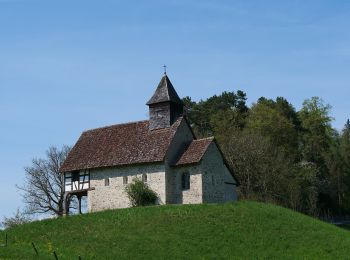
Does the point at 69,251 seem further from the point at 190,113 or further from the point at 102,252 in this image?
the point at 190,113

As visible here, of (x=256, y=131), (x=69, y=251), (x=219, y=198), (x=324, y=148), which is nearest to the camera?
(x=69, y=251)

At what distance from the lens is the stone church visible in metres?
43.6

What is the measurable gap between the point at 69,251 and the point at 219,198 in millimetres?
15837

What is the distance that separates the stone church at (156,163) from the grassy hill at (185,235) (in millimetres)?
4087

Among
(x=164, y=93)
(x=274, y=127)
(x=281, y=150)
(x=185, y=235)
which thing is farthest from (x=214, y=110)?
(x=185, y=235)

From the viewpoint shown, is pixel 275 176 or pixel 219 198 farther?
pixel 275 176

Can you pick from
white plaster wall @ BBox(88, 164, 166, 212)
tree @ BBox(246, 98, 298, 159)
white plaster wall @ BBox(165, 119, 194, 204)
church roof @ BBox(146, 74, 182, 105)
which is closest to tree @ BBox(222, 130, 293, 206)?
tree @ BBox(246, 98, 298, 159)

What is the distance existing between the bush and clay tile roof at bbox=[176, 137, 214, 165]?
2.90 meters

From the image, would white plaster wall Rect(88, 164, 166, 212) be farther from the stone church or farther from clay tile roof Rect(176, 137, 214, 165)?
clay tile roof Rect(176, 137, 214, 165)

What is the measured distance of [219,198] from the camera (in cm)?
4434

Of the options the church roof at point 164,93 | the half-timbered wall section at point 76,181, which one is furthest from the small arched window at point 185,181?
the half-timbered wall section at point 76,181

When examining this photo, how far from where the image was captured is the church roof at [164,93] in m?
Answer: 46.5

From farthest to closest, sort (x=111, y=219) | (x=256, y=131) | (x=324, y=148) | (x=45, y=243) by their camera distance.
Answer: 1. (x=324, y=148)
2. (x=256, y=131)
3. (x=111, y=219)
4. (x=45, y=243)

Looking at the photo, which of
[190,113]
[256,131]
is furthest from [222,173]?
[190,113]
